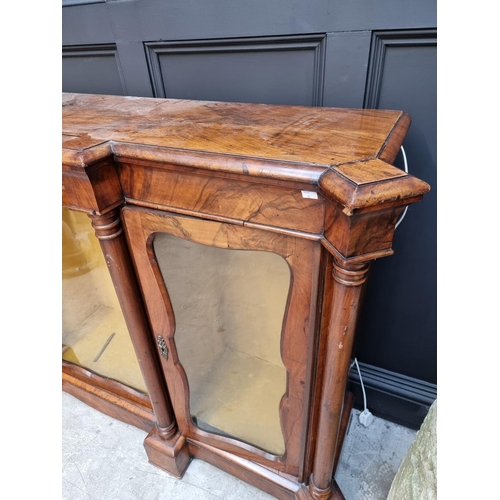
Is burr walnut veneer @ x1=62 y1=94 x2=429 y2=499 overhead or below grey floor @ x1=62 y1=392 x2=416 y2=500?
overhead

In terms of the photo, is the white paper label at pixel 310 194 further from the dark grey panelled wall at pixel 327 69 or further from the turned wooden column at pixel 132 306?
the dark grey panelled wall at pixel 327 69

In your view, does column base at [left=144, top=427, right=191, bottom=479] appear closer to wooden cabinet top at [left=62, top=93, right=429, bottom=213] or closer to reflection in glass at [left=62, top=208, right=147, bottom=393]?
reflection in glass at [left=62, top=208, right=147, bottom=393]

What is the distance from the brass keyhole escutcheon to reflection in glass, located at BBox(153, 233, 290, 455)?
1.0 inches

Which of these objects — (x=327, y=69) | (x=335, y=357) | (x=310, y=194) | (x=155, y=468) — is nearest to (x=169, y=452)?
(x=155, y=468)

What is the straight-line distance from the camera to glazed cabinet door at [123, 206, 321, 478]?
53 centimetres

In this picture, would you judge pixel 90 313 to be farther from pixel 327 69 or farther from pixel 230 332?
pixel 327 69

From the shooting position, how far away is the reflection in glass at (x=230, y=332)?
59cm

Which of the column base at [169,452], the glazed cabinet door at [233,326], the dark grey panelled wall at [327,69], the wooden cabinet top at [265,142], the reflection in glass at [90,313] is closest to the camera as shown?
the wooden cabinet top at [265,142]

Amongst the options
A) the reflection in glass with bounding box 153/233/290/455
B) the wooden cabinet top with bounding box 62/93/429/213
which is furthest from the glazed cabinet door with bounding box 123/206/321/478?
the wooden cabinet top with bounding box 62/93/429/213

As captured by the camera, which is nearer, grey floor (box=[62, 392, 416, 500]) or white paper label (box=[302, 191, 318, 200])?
white paper label (box=[302, 191, 318, 200])

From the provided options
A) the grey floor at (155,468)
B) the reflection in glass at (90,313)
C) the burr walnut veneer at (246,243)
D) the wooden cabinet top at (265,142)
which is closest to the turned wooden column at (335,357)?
the burr walnut veneer at (246,243)

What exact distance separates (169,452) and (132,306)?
17.4 inches
